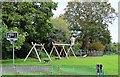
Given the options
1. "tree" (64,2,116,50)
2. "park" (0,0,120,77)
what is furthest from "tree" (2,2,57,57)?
"tree" (64,2,116,50)

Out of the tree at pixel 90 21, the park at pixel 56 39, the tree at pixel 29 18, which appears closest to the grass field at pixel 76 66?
the park at pixel 56 39

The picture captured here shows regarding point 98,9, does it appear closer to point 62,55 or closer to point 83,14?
point 83,14

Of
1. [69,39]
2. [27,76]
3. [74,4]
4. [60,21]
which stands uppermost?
[74,4]

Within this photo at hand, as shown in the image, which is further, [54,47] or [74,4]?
[74,4]

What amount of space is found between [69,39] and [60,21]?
0.82 m

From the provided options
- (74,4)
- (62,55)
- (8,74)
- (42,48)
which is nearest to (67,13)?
(74,4)

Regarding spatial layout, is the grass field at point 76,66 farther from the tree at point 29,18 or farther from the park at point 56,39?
the tree at point 29,18

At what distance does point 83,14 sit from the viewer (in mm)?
9070

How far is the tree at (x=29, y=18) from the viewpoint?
226 inches

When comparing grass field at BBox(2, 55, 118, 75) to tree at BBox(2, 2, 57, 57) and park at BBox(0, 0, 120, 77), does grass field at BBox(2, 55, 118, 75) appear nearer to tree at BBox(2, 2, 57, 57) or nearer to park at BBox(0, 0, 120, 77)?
park at BBox(0, 0, 120, 77)

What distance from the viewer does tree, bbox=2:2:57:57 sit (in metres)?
5.75

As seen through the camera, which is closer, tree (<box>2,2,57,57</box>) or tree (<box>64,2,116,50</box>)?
tree (<box>2,2,57,57</box>)

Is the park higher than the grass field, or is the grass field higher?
the park

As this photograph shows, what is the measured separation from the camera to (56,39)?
25.9 feet
